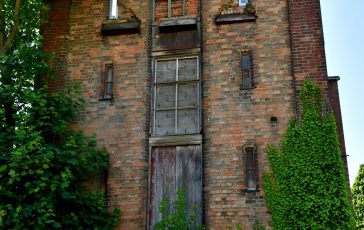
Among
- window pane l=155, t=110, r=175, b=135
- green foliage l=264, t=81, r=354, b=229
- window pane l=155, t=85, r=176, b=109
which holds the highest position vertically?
window pane l=155, t=85, r=176, b=109

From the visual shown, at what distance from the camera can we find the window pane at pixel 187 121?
12.2m

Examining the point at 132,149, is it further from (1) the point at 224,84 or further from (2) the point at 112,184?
(1) the point at 224,84

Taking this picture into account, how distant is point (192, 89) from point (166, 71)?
0.88 metres

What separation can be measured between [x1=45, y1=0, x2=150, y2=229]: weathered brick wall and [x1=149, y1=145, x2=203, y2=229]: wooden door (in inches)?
9.8

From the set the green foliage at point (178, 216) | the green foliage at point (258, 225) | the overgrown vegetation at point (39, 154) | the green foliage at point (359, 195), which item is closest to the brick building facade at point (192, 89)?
the green foliage at point (258, 225)

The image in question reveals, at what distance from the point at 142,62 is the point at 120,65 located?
60 centimetres

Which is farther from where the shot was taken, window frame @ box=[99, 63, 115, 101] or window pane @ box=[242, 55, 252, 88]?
window frame @ box=[99, 63, 115, 101]

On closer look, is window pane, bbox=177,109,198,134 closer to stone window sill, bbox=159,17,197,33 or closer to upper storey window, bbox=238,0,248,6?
stone window sill, bbox=159,17,197,33

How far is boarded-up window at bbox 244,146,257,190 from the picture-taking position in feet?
37.1

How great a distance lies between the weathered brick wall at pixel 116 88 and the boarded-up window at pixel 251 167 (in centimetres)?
245

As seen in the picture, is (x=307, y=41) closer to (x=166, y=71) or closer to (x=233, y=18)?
(x=233, y=18)

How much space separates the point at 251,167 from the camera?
11.5 metres

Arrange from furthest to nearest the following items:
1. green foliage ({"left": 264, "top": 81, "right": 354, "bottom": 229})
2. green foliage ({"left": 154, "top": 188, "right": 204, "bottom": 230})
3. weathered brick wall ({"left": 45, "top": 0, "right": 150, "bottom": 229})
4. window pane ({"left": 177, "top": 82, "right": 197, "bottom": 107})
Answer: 1. window pane ({"left": 177, "top": 82, "right": 197, "bottom": 107})
2. weathered brick wall ({"left": 45, "top": 0, "right": 150, "bottom": 229})
3. green foliage ({"left": 154, "top": 188, "right": 204, "bottom": 230})
4. green foliage ({"left": 264, "top": 81, "right": 354, "bottom": 229})

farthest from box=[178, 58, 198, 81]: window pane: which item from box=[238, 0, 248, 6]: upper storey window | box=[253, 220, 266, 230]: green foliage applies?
box=[253, 220, 266, 230]: green foliage
